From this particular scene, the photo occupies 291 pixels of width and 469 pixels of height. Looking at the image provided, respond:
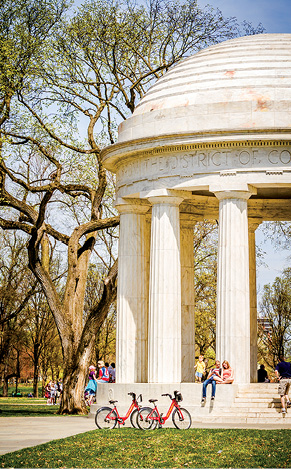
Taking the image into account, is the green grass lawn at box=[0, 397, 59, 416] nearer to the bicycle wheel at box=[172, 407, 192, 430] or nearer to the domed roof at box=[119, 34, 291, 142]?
the bicycle wheel at box=[172, 407, 192, 430]

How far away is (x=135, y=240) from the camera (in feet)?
152

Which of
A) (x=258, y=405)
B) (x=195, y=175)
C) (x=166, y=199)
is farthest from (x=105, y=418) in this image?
(x=195, y=175)

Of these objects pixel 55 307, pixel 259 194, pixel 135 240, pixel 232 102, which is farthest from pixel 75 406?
pixel 232 102

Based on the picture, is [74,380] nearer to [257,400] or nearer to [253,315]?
[253,315]

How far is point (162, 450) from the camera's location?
87.8 feet

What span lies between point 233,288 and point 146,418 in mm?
10091

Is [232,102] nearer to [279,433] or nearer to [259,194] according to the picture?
[259,194]

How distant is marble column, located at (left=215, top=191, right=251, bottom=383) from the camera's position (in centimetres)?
4044

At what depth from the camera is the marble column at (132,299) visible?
4581cm

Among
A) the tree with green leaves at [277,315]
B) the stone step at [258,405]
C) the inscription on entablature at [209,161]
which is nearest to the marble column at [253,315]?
the inscription on entablature at [209,161]

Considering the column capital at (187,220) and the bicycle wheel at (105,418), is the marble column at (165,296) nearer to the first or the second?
the bicycle wheel at (105,418)

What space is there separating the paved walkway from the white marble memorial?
4982 mm

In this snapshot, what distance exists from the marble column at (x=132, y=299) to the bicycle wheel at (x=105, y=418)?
10129 millimetres

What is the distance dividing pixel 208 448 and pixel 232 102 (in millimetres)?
19720
